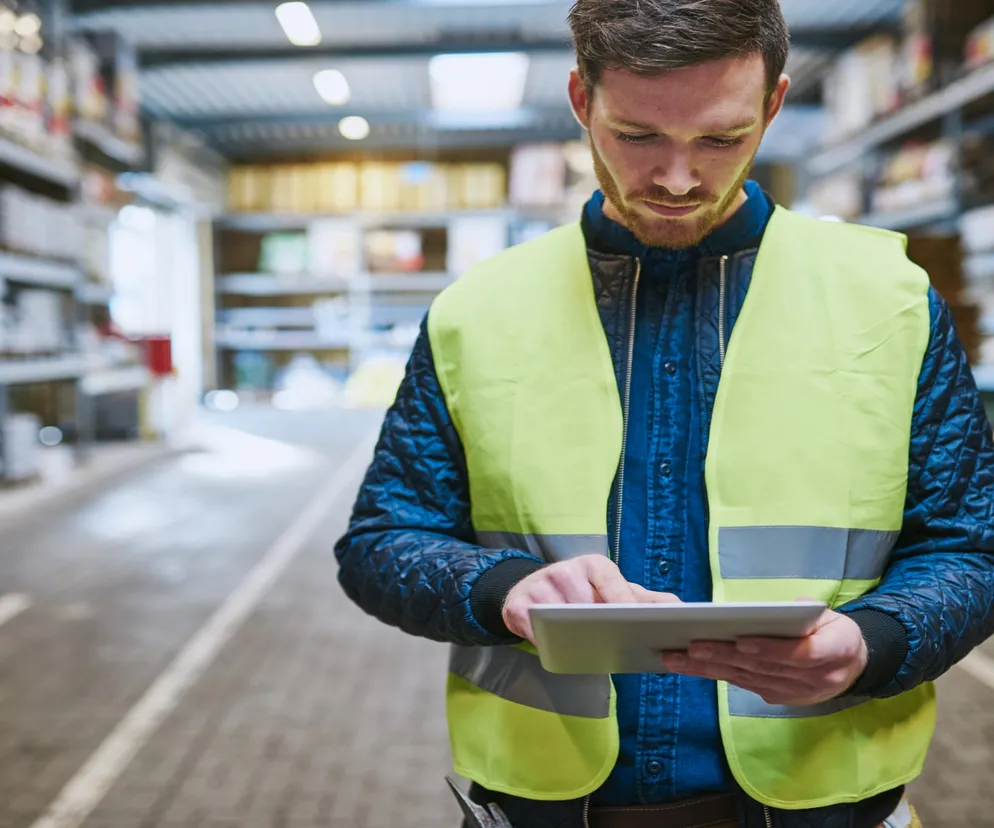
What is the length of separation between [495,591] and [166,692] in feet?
8.34

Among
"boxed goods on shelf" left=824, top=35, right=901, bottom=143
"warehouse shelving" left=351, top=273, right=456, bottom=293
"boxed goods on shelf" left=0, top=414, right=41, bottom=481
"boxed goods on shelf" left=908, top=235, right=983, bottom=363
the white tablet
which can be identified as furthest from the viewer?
"warehouse shelving" left=351, top=273, right=456, bottom=293

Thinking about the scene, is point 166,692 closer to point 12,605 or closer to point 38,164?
point 12,605

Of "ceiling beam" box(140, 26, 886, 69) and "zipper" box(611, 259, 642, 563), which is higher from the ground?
"ceiling beam" box(140, 26, 886, 69)

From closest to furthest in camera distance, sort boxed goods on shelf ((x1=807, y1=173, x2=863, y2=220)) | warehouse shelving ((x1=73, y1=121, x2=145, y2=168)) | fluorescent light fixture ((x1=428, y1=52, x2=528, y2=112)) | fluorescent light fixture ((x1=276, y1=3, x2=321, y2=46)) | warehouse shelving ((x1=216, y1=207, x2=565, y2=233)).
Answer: boxed goods on shelf ((x1=807, y1=173, x2=863, y2=220))
warehouse shelving ((x1=73, y1=121, x2=145, y2=168))
fluorescent light fixture ((x1=276, y1=3, x2=321, y2=46))
fluorescent light fixture ((x1=428, y1=52, x2=528, y2=112))
warehouse shelving ((x1=216, y1=207, x2=565, y2=233))

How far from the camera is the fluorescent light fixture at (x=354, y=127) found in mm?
12133

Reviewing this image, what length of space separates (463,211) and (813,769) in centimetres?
1248

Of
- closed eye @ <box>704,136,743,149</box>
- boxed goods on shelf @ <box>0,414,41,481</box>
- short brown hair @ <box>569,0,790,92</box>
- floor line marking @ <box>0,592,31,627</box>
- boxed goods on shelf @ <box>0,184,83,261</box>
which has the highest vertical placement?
boxed goods on shelf @ <box>0,184,83,261</box>

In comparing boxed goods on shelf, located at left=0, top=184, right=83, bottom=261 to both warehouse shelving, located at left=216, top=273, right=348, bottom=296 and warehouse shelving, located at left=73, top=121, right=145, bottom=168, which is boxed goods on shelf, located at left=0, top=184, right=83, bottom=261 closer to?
warehouse shelving, located at left=73, top=121, right=145, bottom=168

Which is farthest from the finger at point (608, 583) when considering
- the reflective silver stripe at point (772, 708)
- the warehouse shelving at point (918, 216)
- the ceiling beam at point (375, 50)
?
the ceiling beam at point (375, 50)

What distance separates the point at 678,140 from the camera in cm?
100

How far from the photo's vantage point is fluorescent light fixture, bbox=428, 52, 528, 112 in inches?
391

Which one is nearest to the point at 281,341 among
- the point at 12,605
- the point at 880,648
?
the point at 12,605

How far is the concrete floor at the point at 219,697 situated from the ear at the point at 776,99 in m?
1.90

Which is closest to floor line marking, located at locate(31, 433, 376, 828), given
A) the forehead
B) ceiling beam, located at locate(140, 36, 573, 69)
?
the forehead
